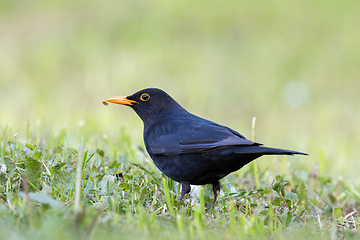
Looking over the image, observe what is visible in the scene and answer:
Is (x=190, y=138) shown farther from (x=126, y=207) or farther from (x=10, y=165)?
(x=10, y=165)

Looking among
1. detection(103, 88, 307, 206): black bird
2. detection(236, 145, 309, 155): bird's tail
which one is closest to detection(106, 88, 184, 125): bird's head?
detection(103, 88, 307, 206): black bird

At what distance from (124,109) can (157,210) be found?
622cm

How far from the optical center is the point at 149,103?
15.2ft

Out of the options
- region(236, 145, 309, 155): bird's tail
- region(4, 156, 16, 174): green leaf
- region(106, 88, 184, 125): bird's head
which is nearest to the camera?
region(236, 145, 309, 155): bird's tail

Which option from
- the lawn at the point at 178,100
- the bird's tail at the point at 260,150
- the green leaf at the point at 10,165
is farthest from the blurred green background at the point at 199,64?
the green leaf at the point at 10,165

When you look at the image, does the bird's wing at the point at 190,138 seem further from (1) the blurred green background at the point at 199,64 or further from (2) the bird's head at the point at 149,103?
(1) the blurred green background at the point at 199,64

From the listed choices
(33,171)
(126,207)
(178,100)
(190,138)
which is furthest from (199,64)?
(126,207)

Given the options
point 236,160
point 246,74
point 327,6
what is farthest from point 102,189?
point 327,6

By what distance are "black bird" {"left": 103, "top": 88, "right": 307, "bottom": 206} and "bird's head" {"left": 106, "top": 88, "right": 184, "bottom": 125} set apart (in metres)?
0.27

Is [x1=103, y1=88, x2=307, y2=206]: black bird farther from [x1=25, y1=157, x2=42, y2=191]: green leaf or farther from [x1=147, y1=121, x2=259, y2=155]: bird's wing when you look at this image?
[x1=25, y1=157, x2=42, y2=191]: green leaf

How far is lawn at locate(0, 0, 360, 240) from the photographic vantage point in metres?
3.30

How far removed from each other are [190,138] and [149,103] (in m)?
0.97

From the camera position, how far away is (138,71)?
1021 cm

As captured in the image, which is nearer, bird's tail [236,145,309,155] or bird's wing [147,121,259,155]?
bird's tail [236,145,309,155]
